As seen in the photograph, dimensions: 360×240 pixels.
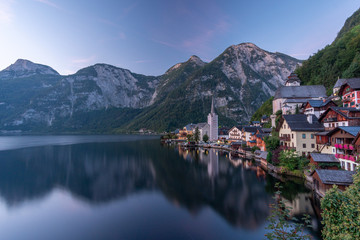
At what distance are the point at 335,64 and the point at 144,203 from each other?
275ft

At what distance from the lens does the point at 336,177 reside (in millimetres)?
23734

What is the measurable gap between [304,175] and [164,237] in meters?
28.6

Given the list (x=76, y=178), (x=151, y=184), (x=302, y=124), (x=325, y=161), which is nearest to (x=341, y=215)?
(x=325, y=161)

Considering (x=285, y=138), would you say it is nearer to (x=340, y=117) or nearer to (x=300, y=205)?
(x=340, y=117)

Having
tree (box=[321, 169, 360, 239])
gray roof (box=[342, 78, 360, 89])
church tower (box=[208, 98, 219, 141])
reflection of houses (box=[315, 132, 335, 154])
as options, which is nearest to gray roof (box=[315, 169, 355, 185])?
reflection of houses (box=[315, 132, 335, 154])

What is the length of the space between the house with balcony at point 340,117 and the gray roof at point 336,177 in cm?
1246

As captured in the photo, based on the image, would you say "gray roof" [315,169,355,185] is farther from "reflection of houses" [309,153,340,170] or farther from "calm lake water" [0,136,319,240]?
"reflection of houses" [309,153,340,170]

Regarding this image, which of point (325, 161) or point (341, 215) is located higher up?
point (341, 215)

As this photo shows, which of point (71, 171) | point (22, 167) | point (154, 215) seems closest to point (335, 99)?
point (154, 215)

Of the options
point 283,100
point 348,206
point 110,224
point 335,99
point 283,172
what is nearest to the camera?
point 348,206

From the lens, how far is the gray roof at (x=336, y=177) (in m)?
22.9

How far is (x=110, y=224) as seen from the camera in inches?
891

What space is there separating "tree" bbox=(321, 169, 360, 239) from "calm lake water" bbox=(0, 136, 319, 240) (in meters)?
12.3

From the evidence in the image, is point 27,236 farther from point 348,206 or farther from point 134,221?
point 348,206
